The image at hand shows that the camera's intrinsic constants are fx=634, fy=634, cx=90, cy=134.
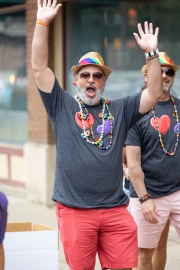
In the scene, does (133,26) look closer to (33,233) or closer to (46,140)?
(46,140)

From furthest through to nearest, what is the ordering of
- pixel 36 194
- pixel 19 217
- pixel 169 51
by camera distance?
pixel 36 194, pixel 19 217, pixel 169 51

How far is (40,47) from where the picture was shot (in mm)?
4055

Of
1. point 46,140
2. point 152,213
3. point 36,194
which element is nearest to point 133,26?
point 46,140

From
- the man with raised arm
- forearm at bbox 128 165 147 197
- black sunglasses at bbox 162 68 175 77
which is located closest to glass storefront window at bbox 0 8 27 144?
black sunglasses at bbox 162 68 175 77

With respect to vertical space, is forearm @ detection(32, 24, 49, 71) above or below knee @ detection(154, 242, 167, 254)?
above

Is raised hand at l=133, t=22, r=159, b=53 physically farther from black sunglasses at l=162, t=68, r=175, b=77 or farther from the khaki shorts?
the khaki shorts

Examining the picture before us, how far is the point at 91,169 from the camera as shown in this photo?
4117 millimetres

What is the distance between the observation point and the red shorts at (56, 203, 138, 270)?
163 inches

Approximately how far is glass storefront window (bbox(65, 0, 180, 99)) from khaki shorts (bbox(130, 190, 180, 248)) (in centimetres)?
301

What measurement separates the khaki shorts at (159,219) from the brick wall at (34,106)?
4154mm

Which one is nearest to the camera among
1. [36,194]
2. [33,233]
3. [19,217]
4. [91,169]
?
[91,169]

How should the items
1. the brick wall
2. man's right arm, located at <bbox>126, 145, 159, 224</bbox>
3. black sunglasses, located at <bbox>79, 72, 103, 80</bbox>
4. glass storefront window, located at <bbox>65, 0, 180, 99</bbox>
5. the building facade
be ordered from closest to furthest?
black sunglasses, located at <bbox>79, 72, 103, 80</bbox> < man's right arm, located at <bbox>126, 145, 159, 224</bbox> < glass storefront window, located at <bbox>65, 0, 180, 99</bbox> < the building facade < the brick wall

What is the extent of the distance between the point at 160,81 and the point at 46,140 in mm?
4914

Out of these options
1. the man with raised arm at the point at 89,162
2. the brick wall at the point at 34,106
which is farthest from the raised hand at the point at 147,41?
the brick wall at the point at 34,106
